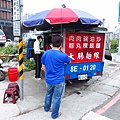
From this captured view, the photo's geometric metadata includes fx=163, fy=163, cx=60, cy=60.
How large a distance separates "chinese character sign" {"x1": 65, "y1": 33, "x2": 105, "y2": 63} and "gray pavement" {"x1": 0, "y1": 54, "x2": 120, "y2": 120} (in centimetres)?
104

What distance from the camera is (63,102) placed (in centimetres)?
428

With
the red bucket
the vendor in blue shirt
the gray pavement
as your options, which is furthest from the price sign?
the red bucket

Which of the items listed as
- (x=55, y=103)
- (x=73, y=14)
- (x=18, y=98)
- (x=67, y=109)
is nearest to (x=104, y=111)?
(x=67, y=109)

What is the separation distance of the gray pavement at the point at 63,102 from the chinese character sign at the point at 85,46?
41.1 inches

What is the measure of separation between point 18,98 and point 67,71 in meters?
1.51

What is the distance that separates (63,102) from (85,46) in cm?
174

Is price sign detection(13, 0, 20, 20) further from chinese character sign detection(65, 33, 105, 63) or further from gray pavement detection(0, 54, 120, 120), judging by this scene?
gray pavement detection(0, 54, 120, 120)

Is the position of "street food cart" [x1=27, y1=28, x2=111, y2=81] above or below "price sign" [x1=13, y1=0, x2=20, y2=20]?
below

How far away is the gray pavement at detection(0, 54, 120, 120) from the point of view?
3572 millimetres

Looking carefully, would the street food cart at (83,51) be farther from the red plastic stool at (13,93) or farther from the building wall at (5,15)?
the building wall at (5,15)

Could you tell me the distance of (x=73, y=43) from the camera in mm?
4598

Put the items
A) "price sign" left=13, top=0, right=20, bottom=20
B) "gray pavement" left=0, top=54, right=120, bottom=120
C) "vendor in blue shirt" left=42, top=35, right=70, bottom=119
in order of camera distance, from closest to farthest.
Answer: "vendor in blue shirt" left=42, top=35, right=70, bottom=119
"gray pavement" left=0, top=54, right=120, bottom=120
"price sign" left=13, top=0, right=20, bottom=20

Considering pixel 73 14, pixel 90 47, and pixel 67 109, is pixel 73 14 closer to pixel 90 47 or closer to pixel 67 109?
pixel 90 47

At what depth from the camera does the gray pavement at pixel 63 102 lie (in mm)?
3572
